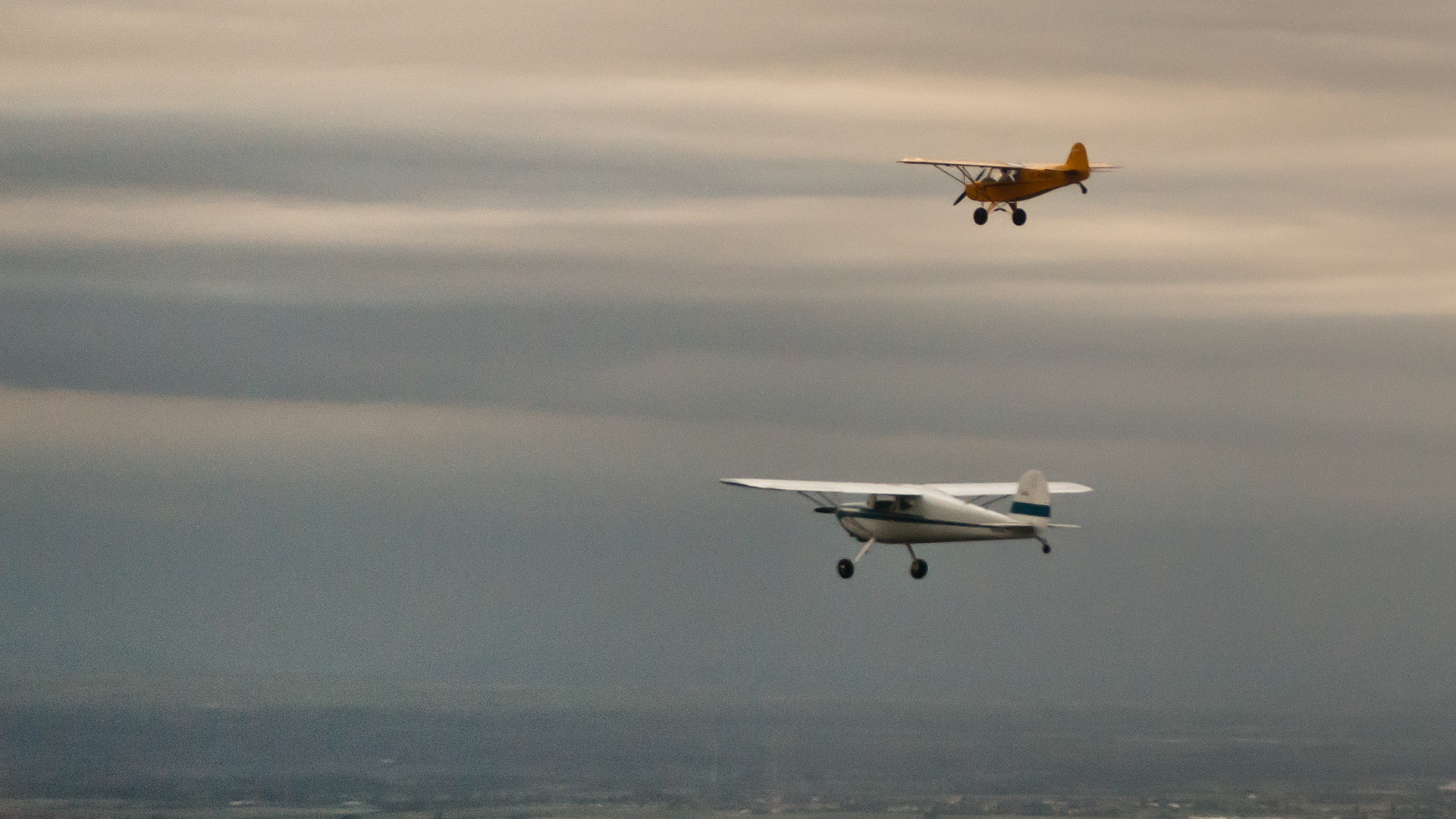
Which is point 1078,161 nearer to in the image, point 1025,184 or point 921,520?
point 1025,184

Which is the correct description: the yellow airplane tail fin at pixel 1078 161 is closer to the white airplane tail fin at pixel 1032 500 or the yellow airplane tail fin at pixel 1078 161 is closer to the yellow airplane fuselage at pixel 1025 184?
the yellow airplane fuselage at pixel 1025 184

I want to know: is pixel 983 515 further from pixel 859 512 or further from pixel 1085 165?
pixel 1085 165

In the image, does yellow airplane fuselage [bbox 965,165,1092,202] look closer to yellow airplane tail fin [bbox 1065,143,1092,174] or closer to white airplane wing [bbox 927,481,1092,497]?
yellow airplane tail fin [bbox 1065,143,1092,174]

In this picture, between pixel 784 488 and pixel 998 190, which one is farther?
pixel 784 488

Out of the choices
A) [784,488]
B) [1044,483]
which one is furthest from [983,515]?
[784,488]

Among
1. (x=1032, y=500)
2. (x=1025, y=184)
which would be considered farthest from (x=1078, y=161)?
(x=1032, y=500)

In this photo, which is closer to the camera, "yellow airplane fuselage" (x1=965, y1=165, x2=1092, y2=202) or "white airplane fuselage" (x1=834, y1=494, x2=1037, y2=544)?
"yellow airplane fuselage" (x1=965, y1=165, x2=1092, y2=202)
